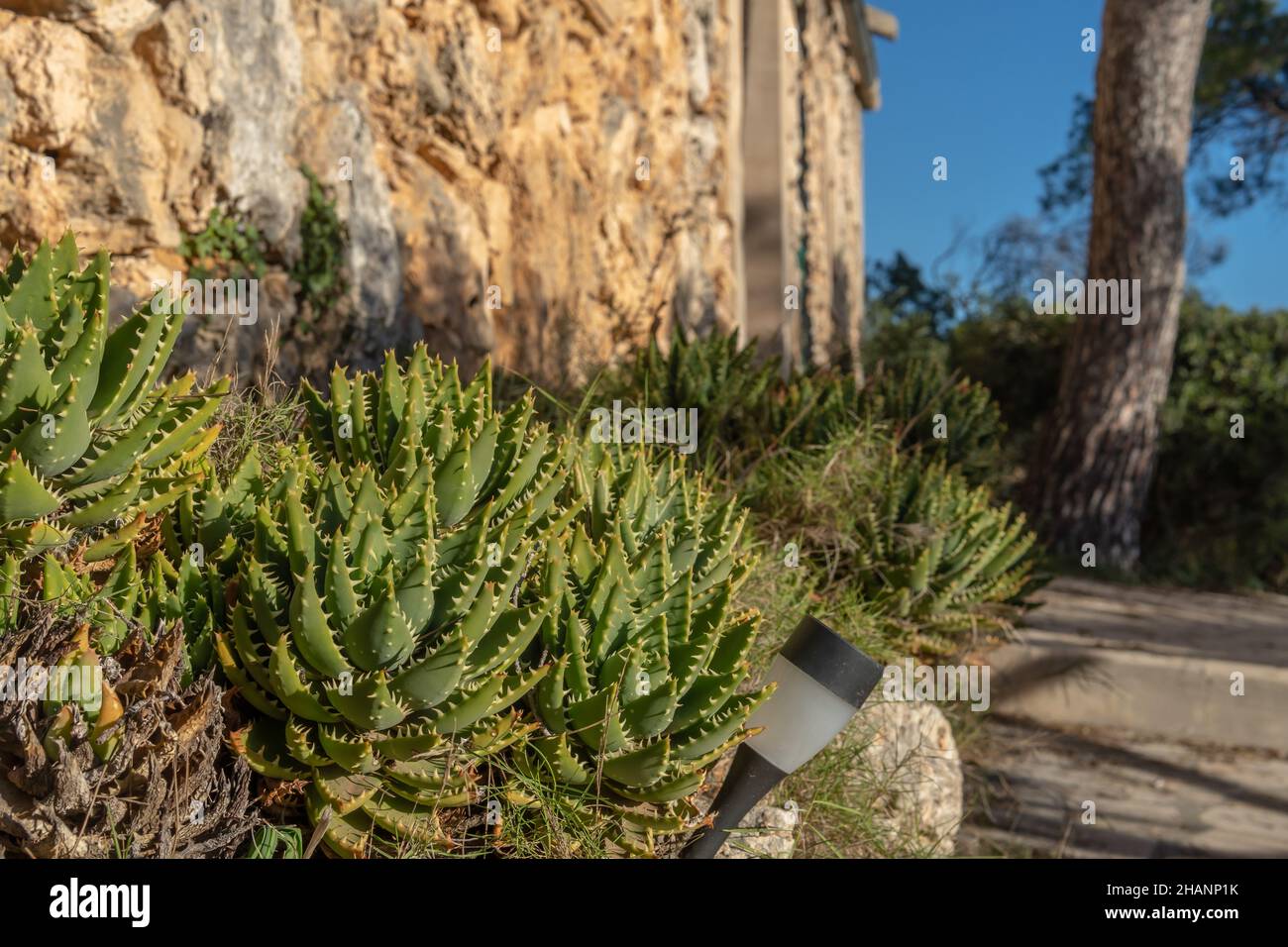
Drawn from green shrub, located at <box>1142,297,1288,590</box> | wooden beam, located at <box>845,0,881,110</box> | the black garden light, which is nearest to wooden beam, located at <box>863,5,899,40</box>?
wooden beam, located at <box>845,0,881,110</box>

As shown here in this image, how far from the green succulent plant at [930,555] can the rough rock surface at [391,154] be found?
2.08 metres

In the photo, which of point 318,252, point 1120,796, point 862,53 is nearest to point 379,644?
point 318,252

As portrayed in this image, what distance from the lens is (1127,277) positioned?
29.0ft

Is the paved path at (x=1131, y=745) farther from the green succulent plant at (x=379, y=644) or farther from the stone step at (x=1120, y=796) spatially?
the green succulent plant at (x=379, y=644)

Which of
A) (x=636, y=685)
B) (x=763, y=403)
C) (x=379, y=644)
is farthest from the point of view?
(x=763, y=403)

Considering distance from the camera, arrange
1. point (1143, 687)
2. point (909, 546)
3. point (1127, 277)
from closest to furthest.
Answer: point (909, 546) < point (1143, 687) < point (1127, 277)

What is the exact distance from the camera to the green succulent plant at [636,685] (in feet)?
7.23

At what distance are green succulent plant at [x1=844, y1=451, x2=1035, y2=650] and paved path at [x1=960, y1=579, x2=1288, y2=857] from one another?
67 centimetres

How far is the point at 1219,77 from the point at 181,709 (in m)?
17.6

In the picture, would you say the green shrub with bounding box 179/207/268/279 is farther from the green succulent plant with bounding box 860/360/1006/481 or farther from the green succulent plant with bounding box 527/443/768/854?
the green succulent plant with bounding box 860/360/1006/481

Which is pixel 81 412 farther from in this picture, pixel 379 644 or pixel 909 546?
pixel 909 546

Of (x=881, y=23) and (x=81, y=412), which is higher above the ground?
(x=881, y=23)

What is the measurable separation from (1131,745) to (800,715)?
3.71m

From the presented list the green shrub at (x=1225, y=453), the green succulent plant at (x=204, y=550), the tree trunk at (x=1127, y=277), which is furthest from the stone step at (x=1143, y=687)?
the green shrub at (x=1225, y=453)
